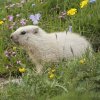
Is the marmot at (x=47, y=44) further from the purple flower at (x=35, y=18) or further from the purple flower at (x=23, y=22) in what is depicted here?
the purple flower at (x=23, y=22)

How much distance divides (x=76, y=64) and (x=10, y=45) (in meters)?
2.70

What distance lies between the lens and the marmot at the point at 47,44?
23.9 ft

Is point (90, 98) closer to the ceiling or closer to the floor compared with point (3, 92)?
closer to the ceiling

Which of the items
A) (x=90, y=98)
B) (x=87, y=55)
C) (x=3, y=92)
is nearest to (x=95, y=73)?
(x=87, y=55)

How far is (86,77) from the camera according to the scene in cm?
546

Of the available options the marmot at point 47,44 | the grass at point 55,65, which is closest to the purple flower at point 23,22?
the grass at point 55,65

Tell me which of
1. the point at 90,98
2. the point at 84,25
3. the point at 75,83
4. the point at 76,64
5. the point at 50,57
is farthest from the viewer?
the point at 84,25

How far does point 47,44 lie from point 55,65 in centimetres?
63

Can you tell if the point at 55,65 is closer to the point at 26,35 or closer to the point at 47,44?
the point at 47,44

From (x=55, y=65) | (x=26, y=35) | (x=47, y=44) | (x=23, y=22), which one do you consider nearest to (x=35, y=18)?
(x=23, y=22)

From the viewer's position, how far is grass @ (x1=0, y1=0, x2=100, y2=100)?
5.26 meters

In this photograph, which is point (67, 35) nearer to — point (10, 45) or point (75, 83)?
point (10, 45)

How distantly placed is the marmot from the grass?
0.84 ft

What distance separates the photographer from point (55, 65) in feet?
22.7
